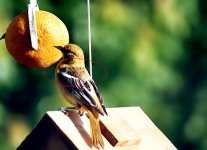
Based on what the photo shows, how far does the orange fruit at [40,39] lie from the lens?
6.23 m

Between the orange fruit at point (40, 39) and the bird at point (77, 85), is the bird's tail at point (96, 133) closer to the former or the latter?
the bird at point (77, 85)

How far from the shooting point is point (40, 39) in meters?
6.26

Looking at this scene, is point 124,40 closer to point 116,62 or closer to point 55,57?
point 116,62

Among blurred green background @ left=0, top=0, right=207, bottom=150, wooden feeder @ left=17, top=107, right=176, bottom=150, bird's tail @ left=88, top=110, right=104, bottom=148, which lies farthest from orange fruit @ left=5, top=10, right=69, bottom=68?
blurred green background @ left=0, top=0, right=207, bottom=150

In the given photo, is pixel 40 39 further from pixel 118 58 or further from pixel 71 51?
pixel 118 58

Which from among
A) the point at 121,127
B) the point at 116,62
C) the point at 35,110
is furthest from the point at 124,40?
the point at 121,127

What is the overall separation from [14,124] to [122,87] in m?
0.87

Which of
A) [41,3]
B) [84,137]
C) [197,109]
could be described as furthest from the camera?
[197,109]

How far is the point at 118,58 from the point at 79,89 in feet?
9.39

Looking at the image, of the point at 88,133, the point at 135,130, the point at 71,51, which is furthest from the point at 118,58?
the point at 88,133

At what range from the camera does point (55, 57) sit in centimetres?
634

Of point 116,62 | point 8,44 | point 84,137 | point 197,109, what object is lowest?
point 197,109

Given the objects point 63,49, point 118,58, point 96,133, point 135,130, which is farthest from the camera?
point 118,58

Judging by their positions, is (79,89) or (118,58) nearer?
(79,89)
